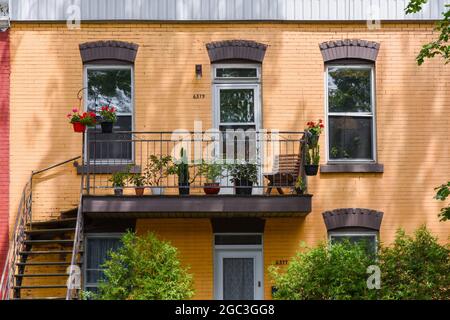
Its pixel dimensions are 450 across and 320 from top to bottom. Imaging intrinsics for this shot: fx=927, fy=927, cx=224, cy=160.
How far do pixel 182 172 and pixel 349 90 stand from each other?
148 inches

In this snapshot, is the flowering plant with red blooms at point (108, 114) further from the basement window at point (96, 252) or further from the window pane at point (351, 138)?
the window pane at point (351, 138)

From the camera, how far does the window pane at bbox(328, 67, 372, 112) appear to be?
702 inches

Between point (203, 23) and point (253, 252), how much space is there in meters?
4.46

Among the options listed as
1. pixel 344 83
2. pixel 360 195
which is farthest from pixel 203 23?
pixel 360 195

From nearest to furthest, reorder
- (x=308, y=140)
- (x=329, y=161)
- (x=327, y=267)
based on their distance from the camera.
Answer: (x=327, y=267)
(x=308, y=140)
(x=329, y=161)

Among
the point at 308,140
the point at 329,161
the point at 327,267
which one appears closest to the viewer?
the point at 327,267

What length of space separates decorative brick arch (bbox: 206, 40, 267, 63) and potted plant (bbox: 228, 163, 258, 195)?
2.25m

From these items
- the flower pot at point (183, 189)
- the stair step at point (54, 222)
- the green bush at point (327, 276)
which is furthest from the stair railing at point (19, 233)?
the green bush at point (327, 276)

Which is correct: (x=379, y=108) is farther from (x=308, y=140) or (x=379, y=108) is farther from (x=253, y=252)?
(x=253, y=252)

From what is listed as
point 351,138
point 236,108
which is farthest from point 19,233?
point 351,138

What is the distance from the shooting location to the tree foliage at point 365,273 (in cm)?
1520

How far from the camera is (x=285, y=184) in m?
16.9

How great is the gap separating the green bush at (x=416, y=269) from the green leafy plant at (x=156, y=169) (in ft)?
13.6

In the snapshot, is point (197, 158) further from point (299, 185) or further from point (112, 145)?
point (299, 185)
